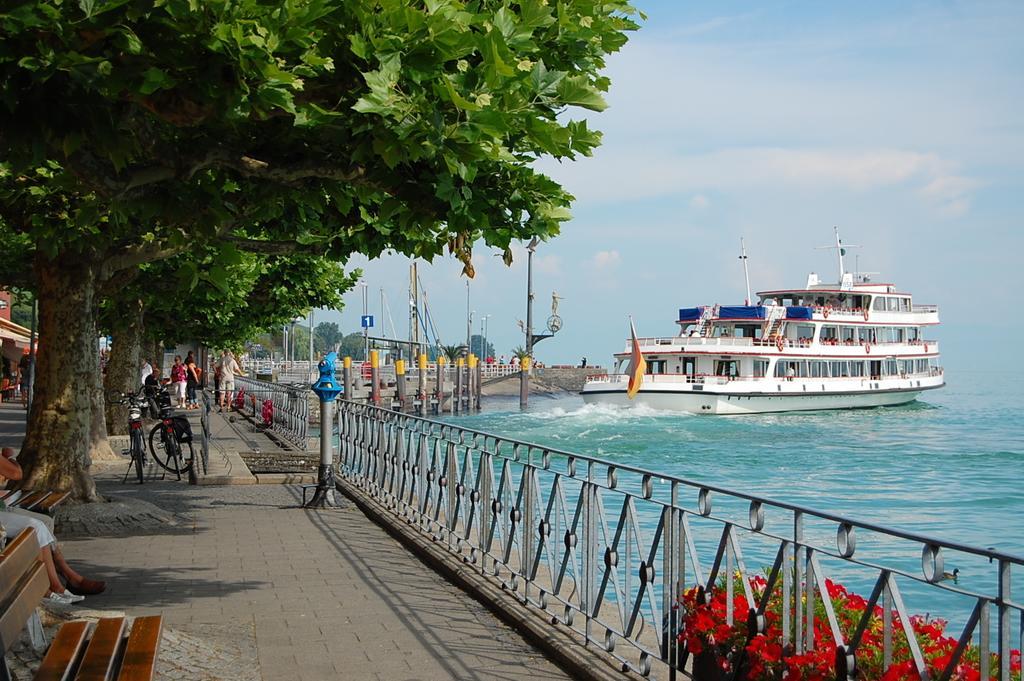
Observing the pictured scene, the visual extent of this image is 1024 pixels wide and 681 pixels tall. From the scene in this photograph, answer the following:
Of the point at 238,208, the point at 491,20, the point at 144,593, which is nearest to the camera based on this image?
the point at 491,20

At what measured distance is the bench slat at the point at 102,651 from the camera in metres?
4.98

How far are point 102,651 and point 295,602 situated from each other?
3077 mm

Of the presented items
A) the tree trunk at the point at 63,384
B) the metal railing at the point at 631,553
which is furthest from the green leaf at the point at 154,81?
the tree trunk at the point at 63,384

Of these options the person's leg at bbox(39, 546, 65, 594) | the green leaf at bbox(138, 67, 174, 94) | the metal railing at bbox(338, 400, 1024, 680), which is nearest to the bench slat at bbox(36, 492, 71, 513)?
the person's leg at bbox(39, 546, 65, 594)

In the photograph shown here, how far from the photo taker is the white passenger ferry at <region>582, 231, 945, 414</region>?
191ft

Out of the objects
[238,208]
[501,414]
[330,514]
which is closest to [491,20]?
[238,208]

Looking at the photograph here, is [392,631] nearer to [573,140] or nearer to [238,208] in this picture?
[573,140]

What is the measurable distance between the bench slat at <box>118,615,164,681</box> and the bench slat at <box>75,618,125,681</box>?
56 millimetres

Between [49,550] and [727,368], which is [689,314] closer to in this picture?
[727,368]

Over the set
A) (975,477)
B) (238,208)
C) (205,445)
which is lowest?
(975,477)

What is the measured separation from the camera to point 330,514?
13602mm

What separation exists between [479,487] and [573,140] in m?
3.81

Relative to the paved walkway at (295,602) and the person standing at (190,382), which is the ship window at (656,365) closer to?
the person standing at (190,382)

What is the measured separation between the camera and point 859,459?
4406 cm
